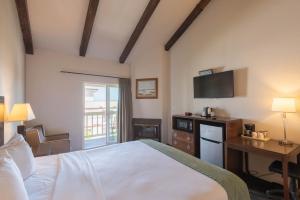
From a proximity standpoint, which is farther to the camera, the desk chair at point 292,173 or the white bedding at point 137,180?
the desk chair at point 292,173

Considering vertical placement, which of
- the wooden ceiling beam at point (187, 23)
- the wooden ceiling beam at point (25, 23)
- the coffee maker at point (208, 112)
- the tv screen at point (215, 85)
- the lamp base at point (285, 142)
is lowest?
the lamp base at point (285, 142)

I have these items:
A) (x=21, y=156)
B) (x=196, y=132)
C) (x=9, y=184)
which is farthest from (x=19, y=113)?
(x=196, y=132)

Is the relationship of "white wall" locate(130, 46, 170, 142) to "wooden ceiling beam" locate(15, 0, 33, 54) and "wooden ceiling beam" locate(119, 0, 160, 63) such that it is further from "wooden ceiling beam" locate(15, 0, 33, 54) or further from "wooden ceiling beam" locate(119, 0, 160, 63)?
"wooden ceiling beam" locate(15, 0, 33, 54)

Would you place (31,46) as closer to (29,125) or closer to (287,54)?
(29,125)

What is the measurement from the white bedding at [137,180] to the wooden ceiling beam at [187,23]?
319 centimetres

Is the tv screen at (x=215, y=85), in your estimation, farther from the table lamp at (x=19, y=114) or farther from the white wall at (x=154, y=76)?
the table lamp at (x=19, y=114)

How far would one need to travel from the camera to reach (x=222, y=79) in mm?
3162

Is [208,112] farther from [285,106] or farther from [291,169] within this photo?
[291,169]

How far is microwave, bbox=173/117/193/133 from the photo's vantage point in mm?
3404

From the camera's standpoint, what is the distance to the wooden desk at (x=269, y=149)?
6.20 feet

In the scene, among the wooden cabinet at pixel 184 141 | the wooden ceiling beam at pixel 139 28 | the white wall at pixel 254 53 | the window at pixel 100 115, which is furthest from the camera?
the window at pixel 100 115

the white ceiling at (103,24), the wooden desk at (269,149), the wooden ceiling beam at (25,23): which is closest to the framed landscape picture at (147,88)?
the white ceiling at (103,24)

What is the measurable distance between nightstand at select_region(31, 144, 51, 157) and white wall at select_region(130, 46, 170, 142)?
7.53 ft

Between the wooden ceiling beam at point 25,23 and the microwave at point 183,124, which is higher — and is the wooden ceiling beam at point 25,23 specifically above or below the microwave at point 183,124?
above
